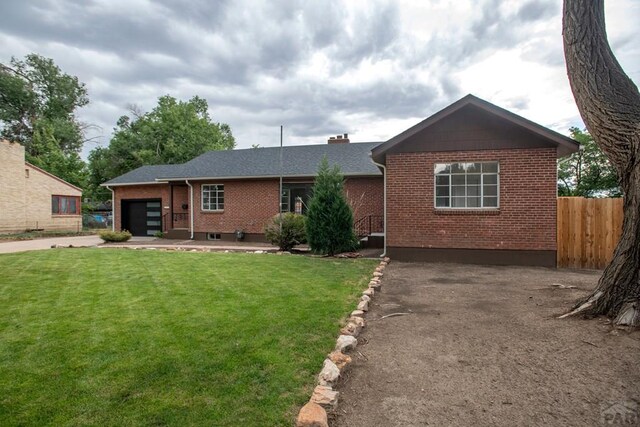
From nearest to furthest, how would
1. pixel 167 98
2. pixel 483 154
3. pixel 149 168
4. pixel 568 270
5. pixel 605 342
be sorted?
pixel 605 342
pixel 568 270
pixel 483 154
pixel 149 168
pixel 167 98

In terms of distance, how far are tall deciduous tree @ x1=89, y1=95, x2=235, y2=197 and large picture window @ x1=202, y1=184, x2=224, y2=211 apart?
741 inches

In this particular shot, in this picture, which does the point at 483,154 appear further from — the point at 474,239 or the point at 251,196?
the point at 251,196

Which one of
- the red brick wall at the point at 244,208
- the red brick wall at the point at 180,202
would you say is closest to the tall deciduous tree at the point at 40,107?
the red brick wall at the point at 180,202

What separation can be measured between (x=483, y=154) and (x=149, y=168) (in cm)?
1993

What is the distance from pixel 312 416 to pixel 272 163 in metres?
15.6

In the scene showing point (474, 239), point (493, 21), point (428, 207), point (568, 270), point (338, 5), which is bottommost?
point (568, 270)

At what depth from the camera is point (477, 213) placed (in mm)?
9492

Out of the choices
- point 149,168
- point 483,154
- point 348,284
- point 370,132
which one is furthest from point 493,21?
point 149,168

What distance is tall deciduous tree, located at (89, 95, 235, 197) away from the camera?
33781 millimetres

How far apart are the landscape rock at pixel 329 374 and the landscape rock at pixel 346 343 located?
410 mm

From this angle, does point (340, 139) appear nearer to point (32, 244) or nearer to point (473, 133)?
point (473, 133)

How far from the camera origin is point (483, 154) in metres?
9.45

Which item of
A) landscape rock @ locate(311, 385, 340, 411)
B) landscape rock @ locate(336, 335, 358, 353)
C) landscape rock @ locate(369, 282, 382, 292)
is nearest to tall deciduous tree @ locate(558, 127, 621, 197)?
landscape rock @ locate(369, 282, 382, 292)

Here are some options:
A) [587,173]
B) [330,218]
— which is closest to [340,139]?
[330,218]
